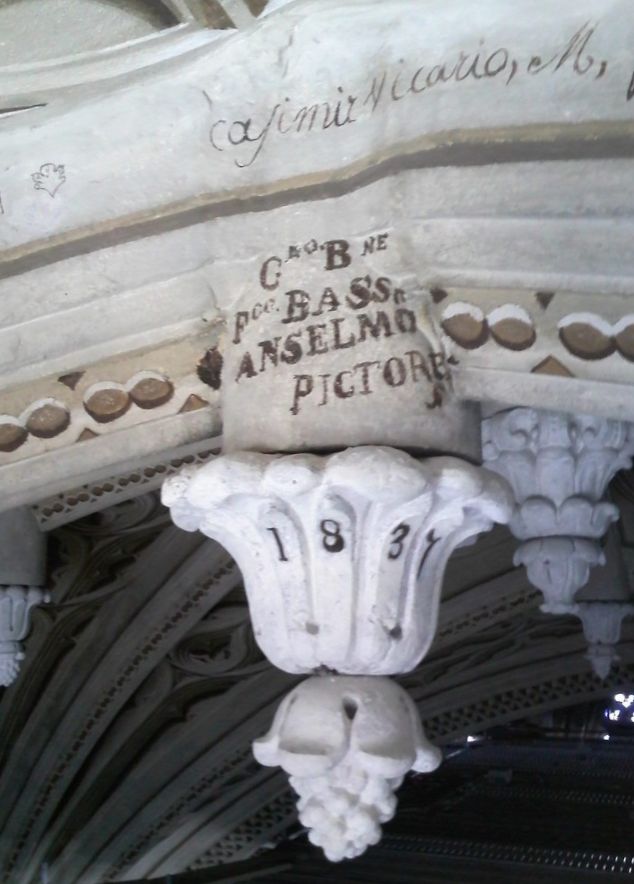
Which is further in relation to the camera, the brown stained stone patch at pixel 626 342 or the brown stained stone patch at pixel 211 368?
the brown stained stone patch at pixel 211 368

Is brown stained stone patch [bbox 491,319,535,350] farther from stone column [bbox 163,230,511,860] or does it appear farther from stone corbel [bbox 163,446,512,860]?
stone corbel [bbox 163,446,512,860]

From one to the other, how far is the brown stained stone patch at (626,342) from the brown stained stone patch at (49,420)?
87 centimetres

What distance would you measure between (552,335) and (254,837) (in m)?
4.46

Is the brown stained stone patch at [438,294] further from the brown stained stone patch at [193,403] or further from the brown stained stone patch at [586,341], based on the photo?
the brown stained stone patch at [193,403]

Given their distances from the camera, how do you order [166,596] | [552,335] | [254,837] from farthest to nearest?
[254,837] → [166,596] → [552,335]

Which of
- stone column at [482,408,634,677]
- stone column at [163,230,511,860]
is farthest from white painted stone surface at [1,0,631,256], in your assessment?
stone column at [482,408,634,677]

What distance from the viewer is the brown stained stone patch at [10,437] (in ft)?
6.05

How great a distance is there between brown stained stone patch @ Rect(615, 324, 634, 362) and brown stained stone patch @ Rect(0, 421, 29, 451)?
95 centimetres

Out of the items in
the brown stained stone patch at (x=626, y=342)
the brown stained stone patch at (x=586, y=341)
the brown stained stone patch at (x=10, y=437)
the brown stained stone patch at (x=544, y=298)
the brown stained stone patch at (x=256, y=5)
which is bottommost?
the brown stained stone patch at (x=626, y=342)

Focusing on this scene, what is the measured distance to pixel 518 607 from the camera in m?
4.38

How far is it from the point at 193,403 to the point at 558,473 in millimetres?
686

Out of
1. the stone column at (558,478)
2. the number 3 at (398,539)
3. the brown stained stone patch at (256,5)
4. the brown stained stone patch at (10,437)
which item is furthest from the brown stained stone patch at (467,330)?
the brown stained stone patch at (10,437)

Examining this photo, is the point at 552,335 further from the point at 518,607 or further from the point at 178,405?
the point at 518,607

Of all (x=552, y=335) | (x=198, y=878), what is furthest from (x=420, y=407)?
(x=198, y=878)
